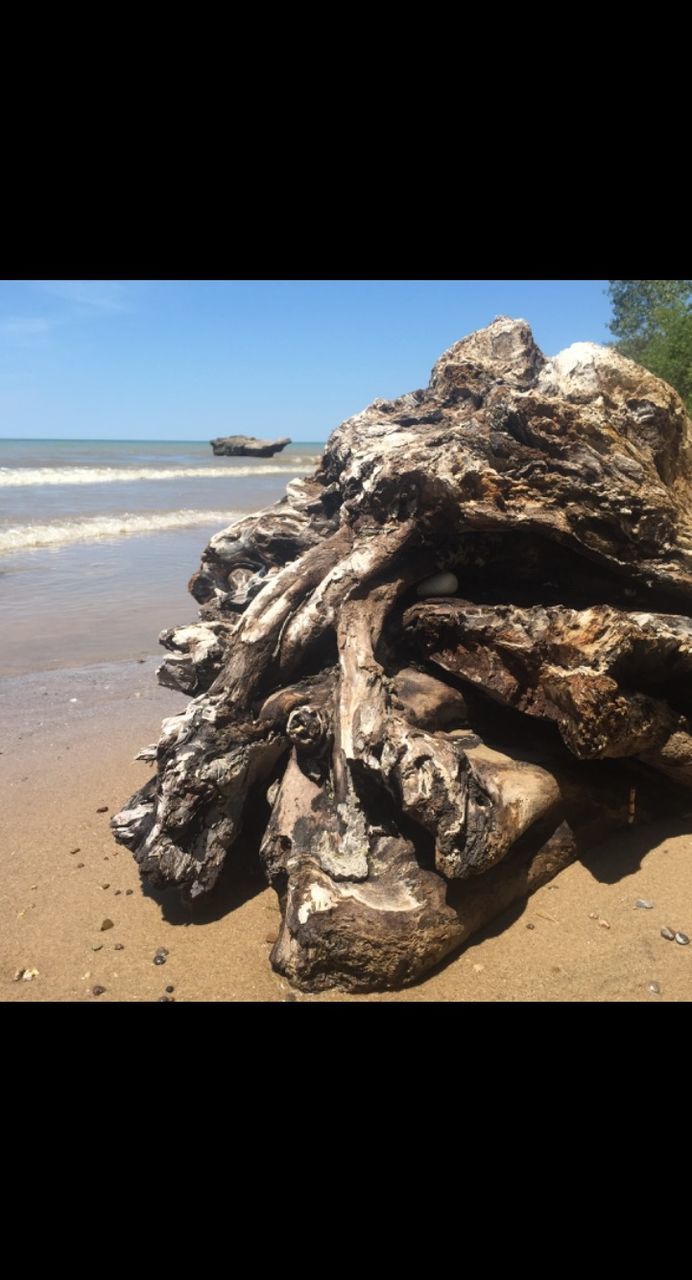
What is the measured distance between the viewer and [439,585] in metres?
4.67

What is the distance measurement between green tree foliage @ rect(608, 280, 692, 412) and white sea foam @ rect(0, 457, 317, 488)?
51.0 feet

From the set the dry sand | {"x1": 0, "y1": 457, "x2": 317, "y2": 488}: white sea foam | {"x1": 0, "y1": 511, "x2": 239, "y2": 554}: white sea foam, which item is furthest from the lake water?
the dry sand

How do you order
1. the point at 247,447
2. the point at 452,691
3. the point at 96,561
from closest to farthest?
the point at 452,691
the point at 96,561
the point at 247,447

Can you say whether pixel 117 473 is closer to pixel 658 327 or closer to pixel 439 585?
pixel 658 327

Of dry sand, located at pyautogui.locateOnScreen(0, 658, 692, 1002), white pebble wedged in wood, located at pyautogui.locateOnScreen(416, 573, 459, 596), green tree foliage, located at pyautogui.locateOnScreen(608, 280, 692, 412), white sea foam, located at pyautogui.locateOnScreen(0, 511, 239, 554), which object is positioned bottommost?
dry sand, located at pyautogui.locateOnScreen(0, 658, 692, 1002)

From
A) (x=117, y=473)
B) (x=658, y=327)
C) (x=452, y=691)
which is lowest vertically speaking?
(x=117, y=473)

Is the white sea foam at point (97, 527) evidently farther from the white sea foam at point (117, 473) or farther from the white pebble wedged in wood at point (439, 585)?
the white pebble wedged in wood at point (439, 585)

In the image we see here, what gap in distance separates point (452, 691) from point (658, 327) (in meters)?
27.9

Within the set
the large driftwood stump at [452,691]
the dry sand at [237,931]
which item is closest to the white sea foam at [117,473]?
the dry sand at [237,931]

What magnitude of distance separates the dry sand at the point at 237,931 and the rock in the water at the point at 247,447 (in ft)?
186

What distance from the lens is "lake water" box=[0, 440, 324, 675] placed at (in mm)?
8781

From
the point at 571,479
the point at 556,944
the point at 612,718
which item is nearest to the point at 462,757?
the point at 612,718

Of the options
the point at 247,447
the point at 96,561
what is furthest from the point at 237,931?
the point at 247,447

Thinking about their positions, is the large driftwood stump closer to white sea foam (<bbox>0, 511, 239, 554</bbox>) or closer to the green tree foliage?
the green tree foliage
